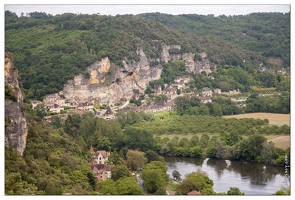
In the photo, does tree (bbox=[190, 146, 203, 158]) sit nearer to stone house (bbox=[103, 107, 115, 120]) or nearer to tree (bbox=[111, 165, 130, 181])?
tree (bbox=[111, 165, 130, 181])

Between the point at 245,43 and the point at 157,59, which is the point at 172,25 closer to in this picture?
the point at 245,43

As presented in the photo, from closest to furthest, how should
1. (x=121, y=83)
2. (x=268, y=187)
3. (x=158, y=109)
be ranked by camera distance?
(x=268, y=187), (x=158, y=109), (x=121, y=83)

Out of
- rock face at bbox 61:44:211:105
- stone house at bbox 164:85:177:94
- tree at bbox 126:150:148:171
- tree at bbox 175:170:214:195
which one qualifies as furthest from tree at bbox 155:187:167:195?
stone house at bbox 164:85:177:94

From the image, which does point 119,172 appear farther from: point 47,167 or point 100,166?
point 47,167

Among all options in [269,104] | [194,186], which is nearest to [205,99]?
[269,104]

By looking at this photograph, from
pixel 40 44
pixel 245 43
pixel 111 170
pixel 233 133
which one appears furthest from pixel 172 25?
pixel 111 170

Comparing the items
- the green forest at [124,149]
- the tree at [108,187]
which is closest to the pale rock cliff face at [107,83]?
the green forest at [124,149]

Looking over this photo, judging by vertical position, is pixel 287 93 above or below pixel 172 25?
below
